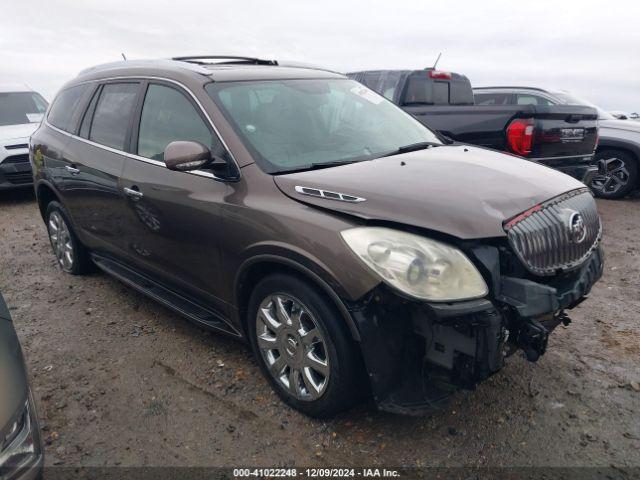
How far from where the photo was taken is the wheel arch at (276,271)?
2.34 m

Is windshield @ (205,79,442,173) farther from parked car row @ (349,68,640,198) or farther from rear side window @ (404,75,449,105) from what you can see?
rear side window @ (404,75,449,105)

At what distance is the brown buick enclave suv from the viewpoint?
2227 millimetres

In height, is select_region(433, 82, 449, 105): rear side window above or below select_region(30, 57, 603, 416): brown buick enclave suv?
above

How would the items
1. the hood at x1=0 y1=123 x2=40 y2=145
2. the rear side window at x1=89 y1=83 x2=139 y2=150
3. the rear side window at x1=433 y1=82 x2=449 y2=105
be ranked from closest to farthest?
the rear side window at x1=89 y1=83 x2=139 y2=150 < the rear side window at x1=433 y1=82 x2=449 y2=105 < the hood at x1=0 y1=123 x2=40 y2=145

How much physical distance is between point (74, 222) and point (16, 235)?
2691mm

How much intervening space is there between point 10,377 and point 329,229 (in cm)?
139

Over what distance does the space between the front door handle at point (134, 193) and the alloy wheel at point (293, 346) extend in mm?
1260

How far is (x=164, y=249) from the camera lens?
3375mm

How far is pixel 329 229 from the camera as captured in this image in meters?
2.39

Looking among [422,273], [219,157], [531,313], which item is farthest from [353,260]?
[219,157]

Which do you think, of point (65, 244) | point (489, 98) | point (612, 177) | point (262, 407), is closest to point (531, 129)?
point (612, 177)

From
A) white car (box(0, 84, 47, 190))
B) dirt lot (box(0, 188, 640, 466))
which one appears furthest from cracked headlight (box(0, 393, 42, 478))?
white car (box(0, 84, 47, 190))

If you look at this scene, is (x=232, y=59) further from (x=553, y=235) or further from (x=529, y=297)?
(x=529, y=297)

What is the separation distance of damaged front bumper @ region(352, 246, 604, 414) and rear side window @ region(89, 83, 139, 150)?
2.43m
